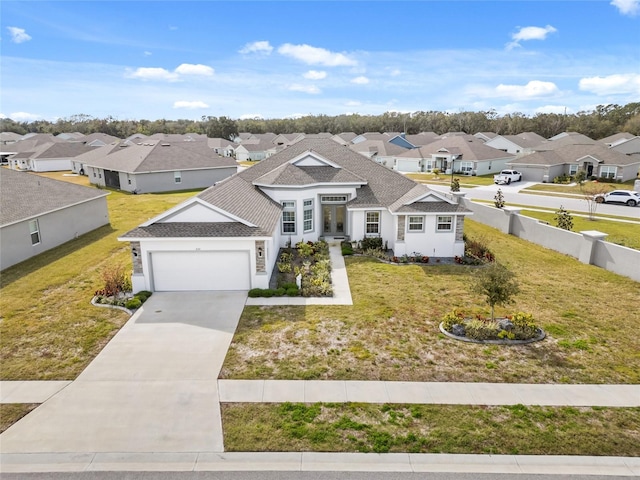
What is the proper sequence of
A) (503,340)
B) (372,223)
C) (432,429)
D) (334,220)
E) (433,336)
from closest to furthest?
(432,429) → (503,340) → (433,336) → (372,223) → (334,220)

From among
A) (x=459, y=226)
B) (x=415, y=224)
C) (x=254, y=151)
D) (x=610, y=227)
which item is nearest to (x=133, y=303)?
(x=415, y=224)

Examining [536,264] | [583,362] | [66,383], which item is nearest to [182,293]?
[66,383]

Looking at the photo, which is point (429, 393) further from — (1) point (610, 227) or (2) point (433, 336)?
(1) point (610, 227)

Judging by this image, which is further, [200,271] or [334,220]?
[334,220]

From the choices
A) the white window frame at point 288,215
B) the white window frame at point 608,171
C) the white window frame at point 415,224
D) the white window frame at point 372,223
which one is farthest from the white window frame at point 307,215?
the white window frame at point 608,171

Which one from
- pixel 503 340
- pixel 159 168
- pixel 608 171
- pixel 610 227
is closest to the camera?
pixel 503 340

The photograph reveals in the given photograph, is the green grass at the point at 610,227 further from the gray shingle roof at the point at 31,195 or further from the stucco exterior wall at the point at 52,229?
the gray shingle roof at the point at 31,195

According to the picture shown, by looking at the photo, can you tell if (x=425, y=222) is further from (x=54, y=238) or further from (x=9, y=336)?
(x=54, y=238)
